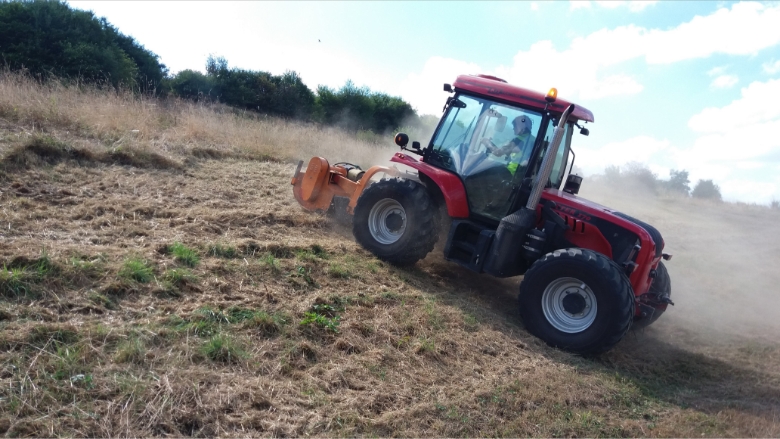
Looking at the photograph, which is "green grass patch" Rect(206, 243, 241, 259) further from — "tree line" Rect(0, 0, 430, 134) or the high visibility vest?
"tree line" Rect(0, 0, 430, 134)

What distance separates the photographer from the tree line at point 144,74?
16.8m

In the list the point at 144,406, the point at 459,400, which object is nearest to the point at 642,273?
the point at 459,400

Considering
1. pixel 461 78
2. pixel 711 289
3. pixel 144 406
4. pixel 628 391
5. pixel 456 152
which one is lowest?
pixel 144 406

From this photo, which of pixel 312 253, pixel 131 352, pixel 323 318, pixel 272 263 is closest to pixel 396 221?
pixel 312 253

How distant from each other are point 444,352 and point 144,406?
2463mm

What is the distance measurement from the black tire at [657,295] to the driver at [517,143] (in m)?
2.07

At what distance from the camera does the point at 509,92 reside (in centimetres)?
685

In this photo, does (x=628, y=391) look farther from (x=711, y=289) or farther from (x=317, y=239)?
(x=711, y=289)

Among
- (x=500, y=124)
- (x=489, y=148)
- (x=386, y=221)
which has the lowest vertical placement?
(x=386, y=221)

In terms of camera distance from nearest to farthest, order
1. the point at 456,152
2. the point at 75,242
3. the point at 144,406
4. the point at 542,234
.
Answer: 1. the point at 144,406
2. the point at 75,242
3. the point at 542,234
4. the point at 456,152

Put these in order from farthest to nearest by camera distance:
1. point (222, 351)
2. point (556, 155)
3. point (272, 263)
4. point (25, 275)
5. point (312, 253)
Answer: point (556, 155) < point (312, 253) < point (272, 263) < point (25, 275) < point (222, 351)

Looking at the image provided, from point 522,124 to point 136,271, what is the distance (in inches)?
173

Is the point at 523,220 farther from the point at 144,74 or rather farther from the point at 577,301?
the point at 144,74

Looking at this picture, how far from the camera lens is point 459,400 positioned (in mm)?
4199
